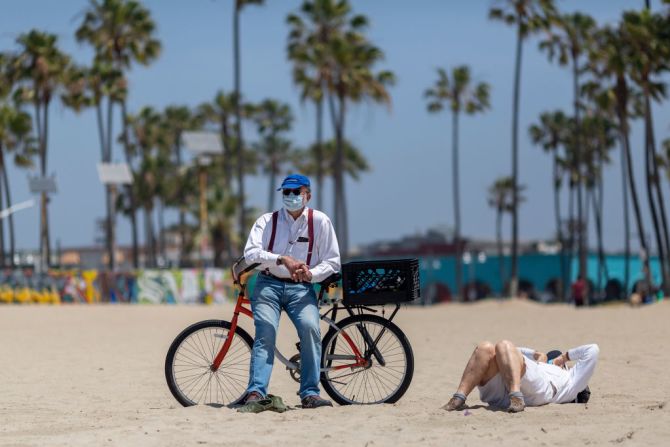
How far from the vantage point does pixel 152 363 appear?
601 inches

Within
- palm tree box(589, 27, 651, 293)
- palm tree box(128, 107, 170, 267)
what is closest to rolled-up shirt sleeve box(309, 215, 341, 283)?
palm tree box(589, 27, 651, 293)

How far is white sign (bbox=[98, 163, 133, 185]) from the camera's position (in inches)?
2263

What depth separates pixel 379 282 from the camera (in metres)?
8.80

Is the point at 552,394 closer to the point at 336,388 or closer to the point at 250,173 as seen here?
the point at 336,388

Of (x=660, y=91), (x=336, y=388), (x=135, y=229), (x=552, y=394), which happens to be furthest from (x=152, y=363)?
(x=135, y=229)

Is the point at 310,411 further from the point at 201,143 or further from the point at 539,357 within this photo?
the point at 201,143

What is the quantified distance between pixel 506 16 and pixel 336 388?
50759 millimetres

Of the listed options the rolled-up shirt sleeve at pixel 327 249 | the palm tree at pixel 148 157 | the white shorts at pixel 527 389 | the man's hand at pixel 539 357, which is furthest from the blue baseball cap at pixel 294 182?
the palm tree at pixel 148 157

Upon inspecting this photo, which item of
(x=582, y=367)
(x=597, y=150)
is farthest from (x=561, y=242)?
(x=582, y=367)

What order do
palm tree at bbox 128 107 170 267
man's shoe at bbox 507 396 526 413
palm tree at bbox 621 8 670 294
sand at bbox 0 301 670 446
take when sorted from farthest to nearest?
palm tree at bbox 128 107 170 267 < palm tree at bbox 621 8 670 294 < man's shoe at bbox 507 396 526 413 < sand at bbox 0 301 670 446

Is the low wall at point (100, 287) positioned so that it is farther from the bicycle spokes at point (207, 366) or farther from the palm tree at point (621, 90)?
the bicycle spokes at point (207, 366)

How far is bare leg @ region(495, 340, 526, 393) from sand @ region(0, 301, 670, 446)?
9.6 inches

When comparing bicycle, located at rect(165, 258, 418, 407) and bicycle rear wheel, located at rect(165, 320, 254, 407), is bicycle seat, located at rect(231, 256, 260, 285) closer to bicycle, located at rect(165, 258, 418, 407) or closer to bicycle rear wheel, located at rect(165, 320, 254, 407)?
bicycle, located at rect(165, 258, 418, 407)

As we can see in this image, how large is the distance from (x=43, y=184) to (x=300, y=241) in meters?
51.7
